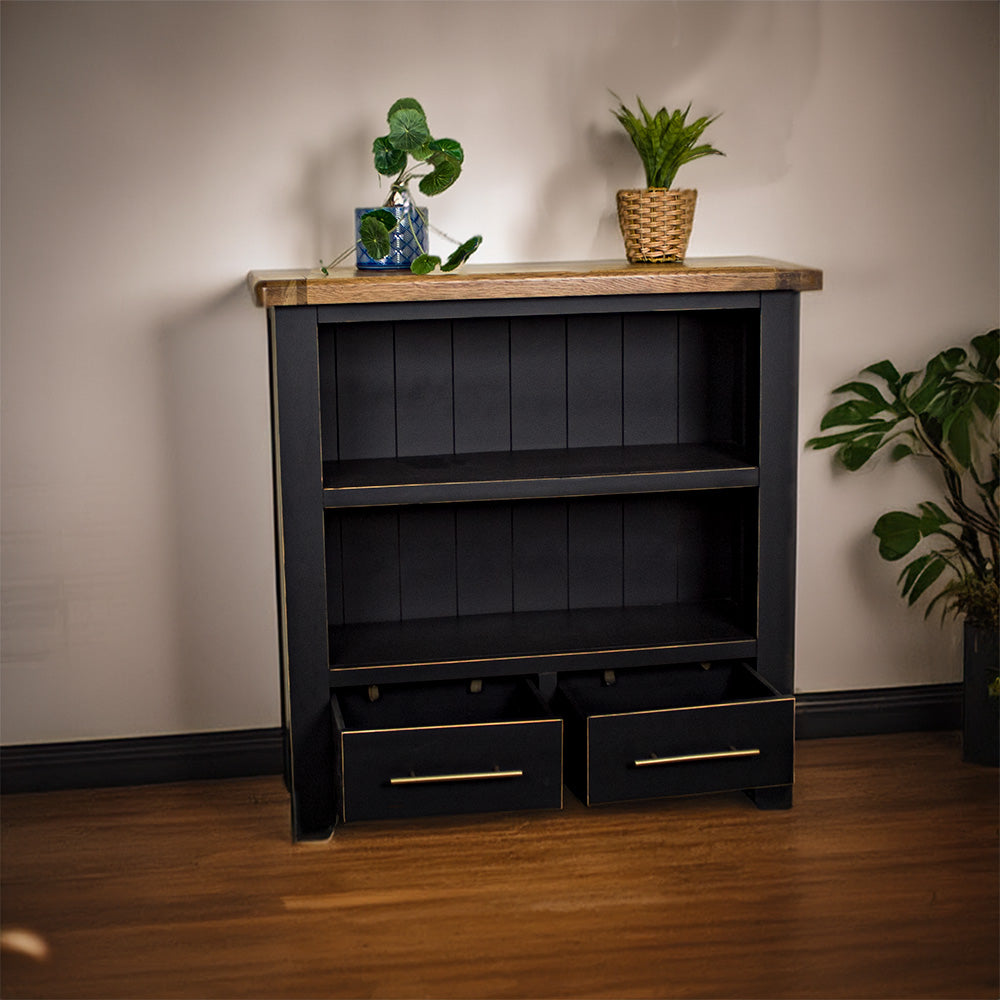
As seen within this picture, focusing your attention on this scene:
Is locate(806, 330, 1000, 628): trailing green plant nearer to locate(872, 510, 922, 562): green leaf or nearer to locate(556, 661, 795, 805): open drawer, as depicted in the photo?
locate(872, 510, 922, 562): green leaf

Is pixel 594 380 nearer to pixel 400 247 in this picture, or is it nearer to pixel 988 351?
pixel 400 247

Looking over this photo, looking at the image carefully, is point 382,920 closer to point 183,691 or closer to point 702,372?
point 183,691

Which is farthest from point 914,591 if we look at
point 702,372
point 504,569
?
point 504,569

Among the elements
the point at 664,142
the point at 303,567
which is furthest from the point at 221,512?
the point at 664,142

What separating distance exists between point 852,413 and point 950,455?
0.30m

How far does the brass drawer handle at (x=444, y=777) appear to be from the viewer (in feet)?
8.02

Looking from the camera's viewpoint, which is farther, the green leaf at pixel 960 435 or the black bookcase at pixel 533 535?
the green leaf at pixel 960 435

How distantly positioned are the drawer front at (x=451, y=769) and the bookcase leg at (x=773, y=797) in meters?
0.48

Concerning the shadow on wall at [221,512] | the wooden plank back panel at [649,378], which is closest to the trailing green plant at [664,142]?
the wooden plank back panel at [649,378]

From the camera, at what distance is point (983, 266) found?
300 cm

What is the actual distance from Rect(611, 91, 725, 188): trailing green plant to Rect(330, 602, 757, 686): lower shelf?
946 mm

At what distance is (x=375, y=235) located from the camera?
8.11ft

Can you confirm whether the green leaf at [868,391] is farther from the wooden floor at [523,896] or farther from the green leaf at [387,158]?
the green leaf at [387,158]

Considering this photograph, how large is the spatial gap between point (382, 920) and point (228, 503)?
3.32 feet
